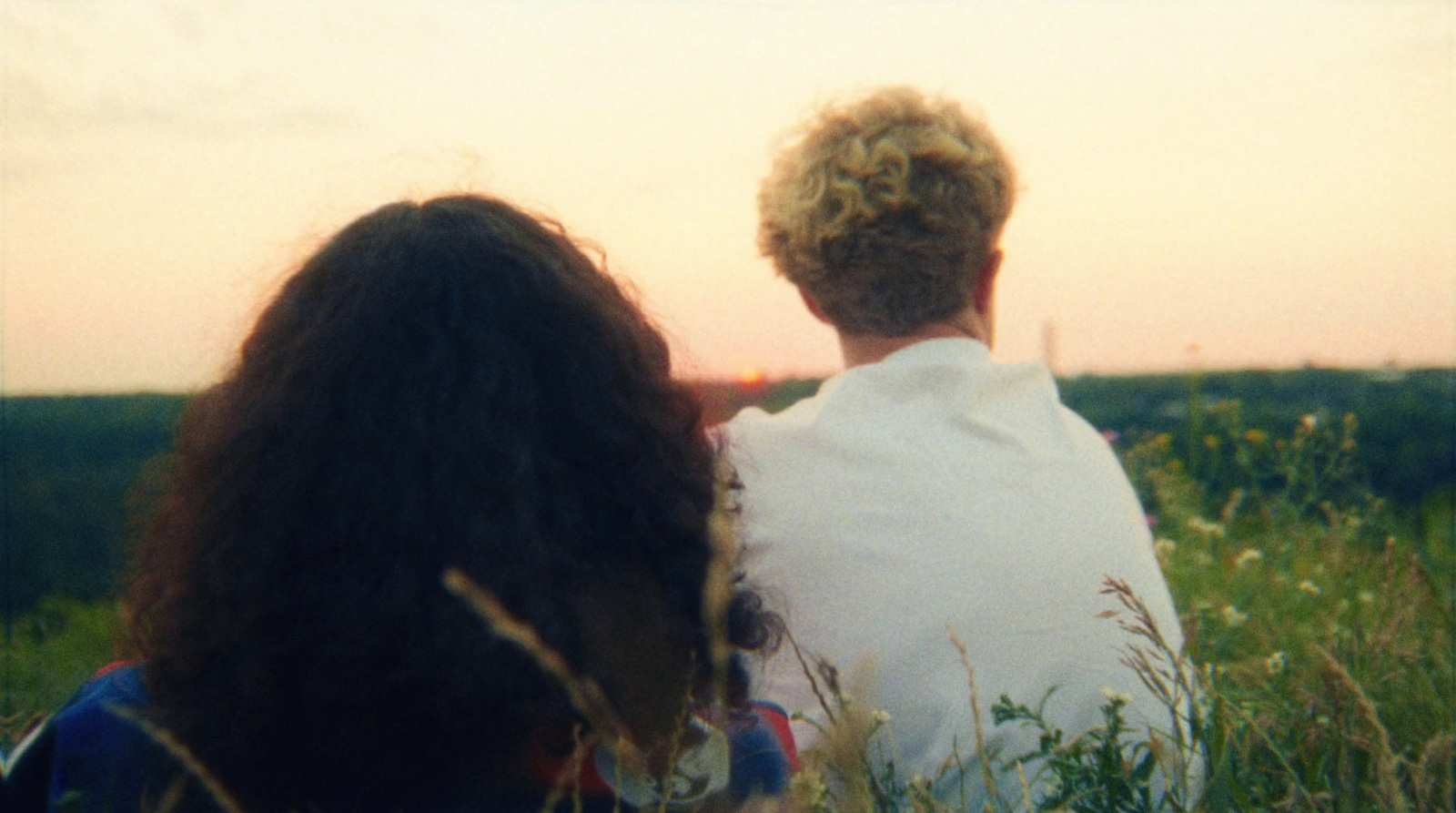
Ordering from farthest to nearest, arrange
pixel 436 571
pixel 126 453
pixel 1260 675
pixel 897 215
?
pixel 126 453
pixel 897 215
pixel 1260 675
pixel 436 571

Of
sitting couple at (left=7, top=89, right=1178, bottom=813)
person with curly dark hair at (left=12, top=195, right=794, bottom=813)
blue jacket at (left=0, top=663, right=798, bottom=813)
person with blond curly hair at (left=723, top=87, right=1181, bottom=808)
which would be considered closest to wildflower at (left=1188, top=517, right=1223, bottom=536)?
person with blond curly hair at (left=723, top=87, right=1181, bottom=808)

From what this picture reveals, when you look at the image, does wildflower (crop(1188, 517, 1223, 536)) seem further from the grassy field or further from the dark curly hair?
the dark curly hair

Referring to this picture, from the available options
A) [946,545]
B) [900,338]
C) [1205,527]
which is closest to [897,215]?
[900,338]

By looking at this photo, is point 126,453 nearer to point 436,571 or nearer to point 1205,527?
point 1205,527

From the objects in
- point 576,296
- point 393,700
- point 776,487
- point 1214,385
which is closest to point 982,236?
point 776,487

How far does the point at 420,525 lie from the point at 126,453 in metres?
13.0

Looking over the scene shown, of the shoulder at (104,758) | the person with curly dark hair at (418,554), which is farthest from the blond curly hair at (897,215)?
the shoulder at (104,758)

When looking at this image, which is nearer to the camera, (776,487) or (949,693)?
(949,693)

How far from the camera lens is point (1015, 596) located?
2.08 metres

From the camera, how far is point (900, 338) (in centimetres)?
268

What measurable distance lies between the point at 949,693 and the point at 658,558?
2.50ft

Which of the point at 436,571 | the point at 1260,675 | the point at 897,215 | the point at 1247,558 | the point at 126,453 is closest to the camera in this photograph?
the point at 436,571

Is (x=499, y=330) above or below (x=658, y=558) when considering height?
above

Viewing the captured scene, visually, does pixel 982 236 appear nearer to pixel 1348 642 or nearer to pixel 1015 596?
pixel 1015 596
